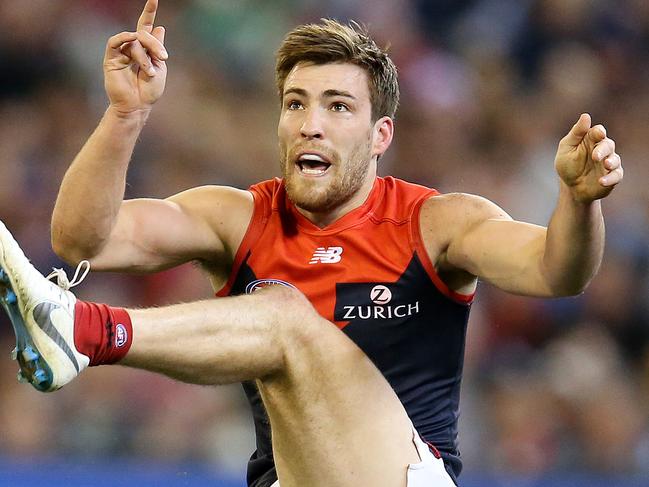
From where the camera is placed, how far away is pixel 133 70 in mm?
3686

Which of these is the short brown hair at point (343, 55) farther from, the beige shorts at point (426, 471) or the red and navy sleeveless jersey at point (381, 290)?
the beige shorts at point (426, 471)

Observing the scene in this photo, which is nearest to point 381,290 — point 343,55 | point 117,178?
point 343,55

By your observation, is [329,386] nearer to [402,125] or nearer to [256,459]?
[256,459]

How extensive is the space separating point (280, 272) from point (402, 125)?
3311 mm

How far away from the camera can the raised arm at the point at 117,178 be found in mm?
3623

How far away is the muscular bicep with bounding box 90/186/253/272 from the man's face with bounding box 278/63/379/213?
0.23m

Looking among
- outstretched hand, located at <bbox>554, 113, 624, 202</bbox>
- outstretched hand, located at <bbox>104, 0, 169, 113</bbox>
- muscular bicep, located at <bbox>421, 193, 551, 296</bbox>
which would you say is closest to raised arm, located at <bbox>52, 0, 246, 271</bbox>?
outstretched hand, located at <bbox>104, 0, 169, 113</bbox>

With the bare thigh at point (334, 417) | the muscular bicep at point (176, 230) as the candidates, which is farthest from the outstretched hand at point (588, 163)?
the muscular bicep at point (176, 230)

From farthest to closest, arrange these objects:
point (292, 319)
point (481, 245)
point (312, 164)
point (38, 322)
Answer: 1. point (312, 164)
2. point (481, 245)
3. point (292, 319)
4. point (38, 322)

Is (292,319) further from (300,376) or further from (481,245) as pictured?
(481,245)

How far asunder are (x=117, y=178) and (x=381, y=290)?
0.93 meters

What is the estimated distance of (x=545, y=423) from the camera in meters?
6.44

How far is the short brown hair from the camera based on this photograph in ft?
13.5

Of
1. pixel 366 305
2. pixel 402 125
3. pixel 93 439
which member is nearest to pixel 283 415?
pixel 366 305
